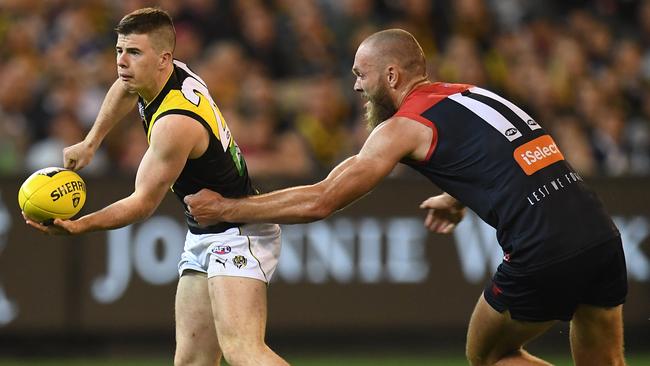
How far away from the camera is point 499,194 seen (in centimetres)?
633

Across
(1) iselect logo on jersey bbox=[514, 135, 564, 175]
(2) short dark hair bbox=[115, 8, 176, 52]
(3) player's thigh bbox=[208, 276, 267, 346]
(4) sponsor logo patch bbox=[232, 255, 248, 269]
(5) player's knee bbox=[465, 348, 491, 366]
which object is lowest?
(5) player's knee bbox=[465, 348, 491, 366]

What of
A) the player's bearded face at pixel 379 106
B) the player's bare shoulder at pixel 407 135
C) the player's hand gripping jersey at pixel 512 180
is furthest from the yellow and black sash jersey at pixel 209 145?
the player's hand gripping jersey at pixel 512 180

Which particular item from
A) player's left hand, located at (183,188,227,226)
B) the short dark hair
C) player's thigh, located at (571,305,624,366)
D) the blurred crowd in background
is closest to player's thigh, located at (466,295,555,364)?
player's thigh, located at (571,305,624,366)

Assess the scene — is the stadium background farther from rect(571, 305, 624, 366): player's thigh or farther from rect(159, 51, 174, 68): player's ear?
rect(571, 305, 624, 366): player's thigh

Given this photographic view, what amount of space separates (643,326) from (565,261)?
5.38 meters

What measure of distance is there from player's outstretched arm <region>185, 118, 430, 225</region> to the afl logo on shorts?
1.25ft

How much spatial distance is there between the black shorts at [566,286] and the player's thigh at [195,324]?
5.47 ft

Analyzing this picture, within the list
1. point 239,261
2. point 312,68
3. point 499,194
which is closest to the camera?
point 499,194

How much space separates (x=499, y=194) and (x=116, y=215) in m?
2.00

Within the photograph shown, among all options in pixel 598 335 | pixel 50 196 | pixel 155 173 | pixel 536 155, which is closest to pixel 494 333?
pixel 598 335

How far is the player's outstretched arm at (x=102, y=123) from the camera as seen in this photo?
7.21 meters

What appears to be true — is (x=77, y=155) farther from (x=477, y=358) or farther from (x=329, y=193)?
(x=477, y=358)

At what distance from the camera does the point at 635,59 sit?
14.4 metres

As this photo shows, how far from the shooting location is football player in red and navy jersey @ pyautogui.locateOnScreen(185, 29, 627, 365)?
6324 mm
